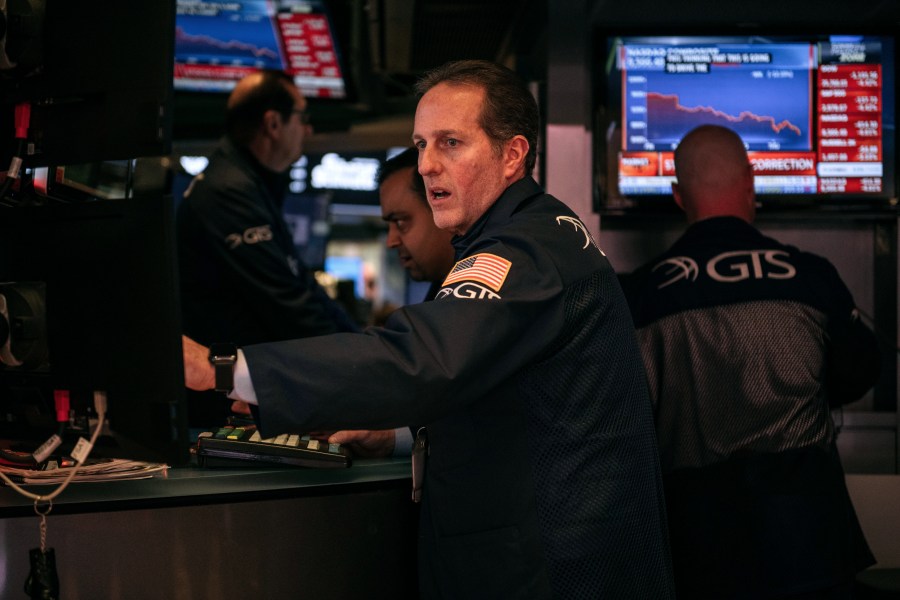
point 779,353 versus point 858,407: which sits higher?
point 779,353

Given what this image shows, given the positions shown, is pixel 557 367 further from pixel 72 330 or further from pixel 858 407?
pixel 858 407

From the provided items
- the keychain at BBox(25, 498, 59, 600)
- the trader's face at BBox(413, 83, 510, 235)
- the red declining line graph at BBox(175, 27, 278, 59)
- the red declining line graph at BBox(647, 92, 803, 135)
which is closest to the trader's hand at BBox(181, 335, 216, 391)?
the keychain at BBox(25, 498, 59, 600)

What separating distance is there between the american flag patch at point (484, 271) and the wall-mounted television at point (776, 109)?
1.35 meters

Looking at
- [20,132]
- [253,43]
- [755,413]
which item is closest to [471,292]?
[20,132]

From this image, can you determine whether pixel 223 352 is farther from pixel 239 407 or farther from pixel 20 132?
pixel 239 407

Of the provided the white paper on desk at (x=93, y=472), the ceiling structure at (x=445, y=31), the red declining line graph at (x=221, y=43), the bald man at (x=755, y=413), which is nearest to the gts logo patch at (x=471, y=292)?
the white paper on desk at (x=93, y=472)

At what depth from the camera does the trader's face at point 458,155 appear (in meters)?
1.59

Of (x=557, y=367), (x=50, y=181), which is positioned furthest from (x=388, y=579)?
(x=50, y=181)

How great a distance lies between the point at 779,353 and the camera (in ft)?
6.93

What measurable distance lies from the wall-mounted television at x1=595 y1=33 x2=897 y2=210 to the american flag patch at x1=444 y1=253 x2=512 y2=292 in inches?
53.1

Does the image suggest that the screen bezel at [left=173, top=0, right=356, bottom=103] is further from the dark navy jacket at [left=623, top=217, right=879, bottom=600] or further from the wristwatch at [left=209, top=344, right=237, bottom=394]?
the wristwatch at [left=209, top=344, right=237, bottom=394]

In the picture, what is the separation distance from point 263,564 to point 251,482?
14 centimetres

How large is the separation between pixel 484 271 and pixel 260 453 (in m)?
0.64

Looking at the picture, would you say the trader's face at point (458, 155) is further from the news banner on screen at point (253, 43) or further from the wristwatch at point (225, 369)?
the news banner on screen at point (253, 43)
